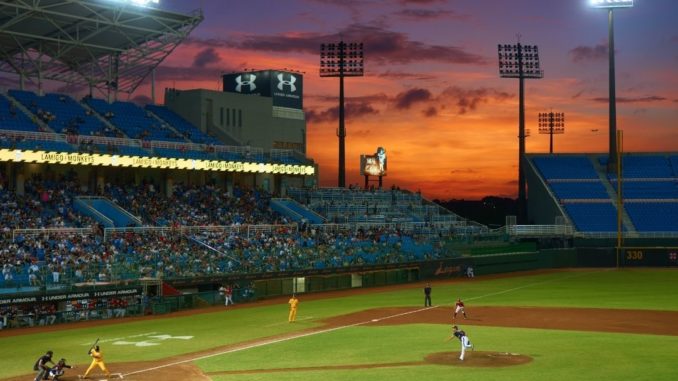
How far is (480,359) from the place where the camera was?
85.7ft

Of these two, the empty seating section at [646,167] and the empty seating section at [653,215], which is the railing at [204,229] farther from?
the empty seating section at [646,167]

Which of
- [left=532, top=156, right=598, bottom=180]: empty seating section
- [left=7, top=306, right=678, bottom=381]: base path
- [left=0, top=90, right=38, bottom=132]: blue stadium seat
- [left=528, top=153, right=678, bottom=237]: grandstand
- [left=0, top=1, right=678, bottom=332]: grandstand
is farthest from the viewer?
[left=532, top=156, right=598, bottom=180]: empty seating section

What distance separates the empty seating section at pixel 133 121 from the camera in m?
61.5

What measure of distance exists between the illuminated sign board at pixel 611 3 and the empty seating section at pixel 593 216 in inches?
788

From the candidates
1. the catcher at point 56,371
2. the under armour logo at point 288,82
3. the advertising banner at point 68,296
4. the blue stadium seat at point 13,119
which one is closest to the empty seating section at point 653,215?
the under armour logo at point 288,82

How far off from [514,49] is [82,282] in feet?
214

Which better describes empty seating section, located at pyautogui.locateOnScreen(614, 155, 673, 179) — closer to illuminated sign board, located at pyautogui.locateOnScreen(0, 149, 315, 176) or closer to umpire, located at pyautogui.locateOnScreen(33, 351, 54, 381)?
illuminated sign board, located at pyautogui.locateOnScreen(0, 149, 315, 176)

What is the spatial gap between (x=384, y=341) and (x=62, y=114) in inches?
1448

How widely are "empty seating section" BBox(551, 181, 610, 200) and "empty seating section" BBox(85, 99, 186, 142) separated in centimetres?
4161

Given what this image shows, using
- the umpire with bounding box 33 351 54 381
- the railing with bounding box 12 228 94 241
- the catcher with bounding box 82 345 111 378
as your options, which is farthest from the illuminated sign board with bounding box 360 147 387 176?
the umpire with bounding box 33 351 54 381

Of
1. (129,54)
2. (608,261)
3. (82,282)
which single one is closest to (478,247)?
(608,261)

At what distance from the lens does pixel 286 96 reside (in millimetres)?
79875

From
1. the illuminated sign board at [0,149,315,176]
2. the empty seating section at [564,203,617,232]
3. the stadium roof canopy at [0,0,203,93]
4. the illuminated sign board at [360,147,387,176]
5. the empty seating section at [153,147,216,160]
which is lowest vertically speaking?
the empty seating section at [564,203,617,232]

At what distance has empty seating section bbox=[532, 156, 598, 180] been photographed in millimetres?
88250
